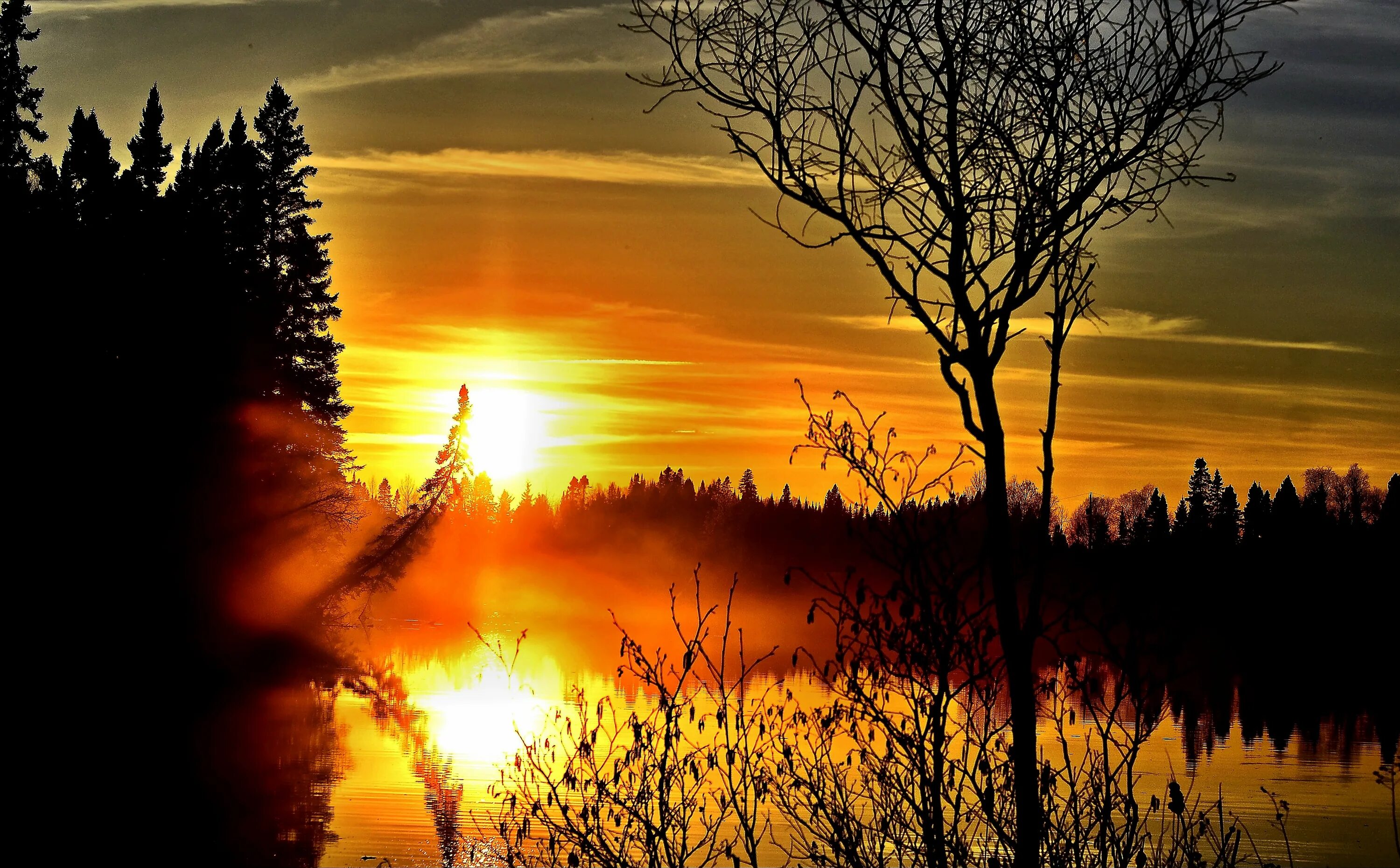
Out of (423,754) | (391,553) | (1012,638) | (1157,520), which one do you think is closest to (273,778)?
(423,754)

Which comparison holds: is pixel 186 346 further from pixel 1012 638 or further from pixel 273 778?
pixel 1012 638

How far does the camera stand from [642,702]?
27.3m

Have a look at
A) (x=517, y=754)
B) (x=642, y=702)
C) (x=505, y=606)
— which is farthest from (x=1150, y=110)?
(x=505, y=606)

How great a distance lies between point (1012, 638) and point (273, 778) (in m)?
18.1

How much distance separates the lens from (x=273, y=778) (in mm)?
20672

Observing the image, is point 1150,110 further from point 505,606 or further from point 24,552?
point 505,606

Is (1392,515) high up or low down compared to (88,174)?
down

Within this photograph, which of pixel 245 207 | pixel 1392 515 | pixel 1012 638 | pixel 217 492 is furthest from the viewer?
pixel 1392 515

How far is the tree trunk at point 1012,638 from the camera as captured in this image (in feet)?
17.6

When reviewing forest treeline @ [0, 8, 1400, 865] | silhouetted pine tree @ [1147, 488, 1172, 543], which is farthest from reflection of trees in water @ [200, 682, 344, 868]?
silhouetted pine tree @ [1147, 488, 1172, 543]

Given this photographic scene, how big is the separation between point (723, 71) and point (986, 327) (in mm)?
1787

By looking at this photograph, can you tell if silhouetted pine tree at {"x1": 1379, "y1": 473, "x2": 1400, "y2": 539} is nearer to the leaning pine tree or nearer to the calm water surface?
the calm water surface

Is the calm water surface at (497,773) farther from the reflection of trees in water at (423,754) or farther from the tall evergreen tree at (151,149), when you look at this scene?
the tall evergreen tree at (151,149)

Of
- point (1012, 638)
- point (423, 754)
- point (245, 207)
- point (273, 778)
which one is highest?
point (245, 207)
